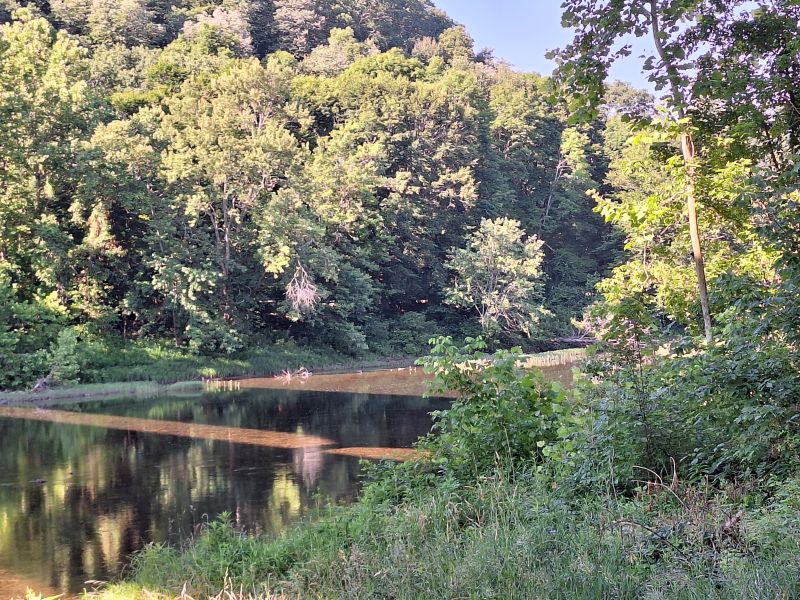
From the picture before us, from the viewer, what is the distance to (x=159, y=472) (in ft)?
42.9

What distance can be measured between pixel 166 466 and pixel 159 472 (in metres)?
0.53

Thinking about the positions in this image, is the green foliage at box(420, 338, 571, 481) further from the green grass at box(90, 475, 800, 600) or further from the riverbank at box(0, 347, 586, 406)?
the riverbank at box(0, 347, 586, 406)

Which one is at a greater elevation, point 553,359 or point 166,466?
point 553,359

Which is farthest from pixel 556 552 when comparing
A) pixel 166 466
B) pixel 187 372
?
pixel 187 372

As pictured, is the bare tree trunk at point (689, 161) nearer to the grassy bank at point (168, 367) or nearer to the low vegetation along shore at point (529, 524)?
the low vegetation along shore at point (529, 524)

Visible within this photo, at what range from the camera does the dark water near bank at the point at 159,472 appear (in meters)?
9.00

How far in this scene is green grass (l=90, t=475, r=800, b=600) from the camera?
9.86 feet

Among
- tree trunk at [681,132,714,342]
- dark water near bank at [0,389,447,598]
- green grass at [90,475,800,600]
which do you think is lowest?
dark water near bank at [0,389,447,598]

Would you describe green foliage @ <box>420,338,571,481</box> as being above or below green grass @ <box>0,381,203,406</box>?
above

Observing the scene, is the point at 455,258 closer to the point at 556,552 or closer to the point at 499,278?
the point at 499,278

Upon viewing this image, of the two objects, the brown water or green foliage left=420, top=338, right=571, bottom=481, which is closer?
green foliage left=420, top=338, right=571, bottom=481

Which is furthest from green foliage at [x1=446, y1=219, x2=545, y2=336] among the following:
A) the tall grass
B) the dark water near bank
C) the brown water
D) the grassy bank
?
the dark water near bank

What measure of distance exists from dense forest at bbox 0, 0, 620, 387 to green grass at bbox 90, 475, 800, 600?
71.9 ft

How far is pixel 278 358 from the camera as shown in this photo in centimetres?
3089
